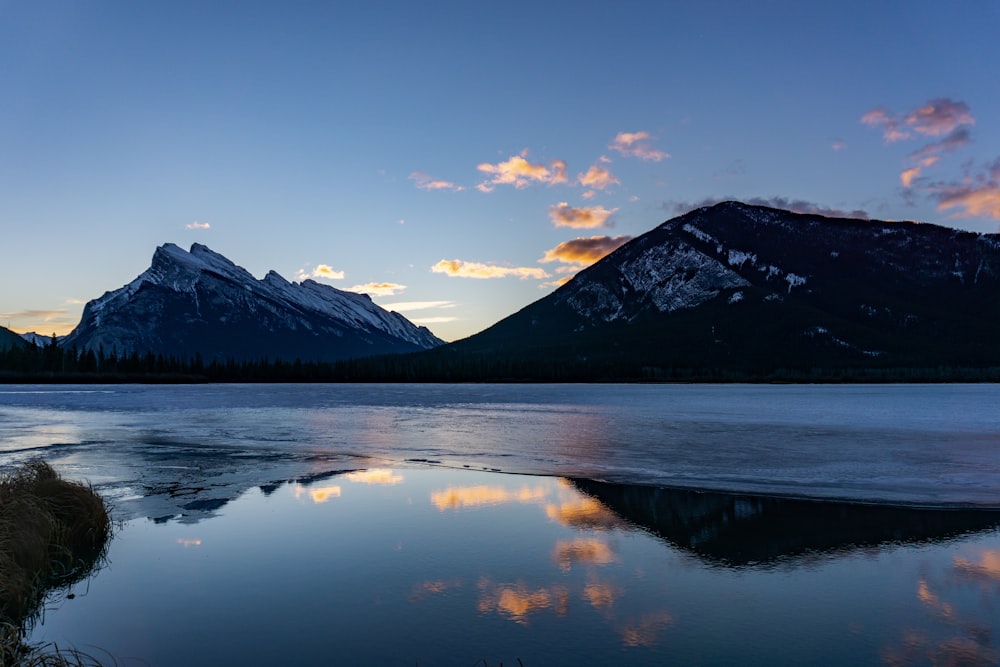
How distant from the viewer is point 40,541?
15539mm

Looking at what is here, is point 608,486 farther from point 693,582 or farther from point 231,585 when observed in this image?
point 231,585

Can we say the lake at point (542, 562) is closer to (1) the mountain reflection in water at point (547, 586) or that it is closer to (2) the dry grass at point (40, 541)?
(1) the mountain reflection in water at point (547, 586)

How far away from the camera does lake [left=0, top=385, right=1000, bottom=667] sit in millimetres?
11211

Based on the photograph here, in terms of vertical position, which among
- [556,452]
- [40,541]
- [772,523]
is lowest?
[556,452]

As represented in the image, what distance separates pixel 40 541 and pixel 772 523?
63.8 ft

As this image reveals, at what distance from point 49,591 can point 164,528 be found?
5219mm

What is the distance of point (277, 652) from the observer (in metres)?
10.9

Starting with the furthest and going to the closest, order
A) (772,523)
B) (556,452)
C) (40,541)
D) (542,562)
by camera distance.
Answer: (556,452) → (772,523) → (542,562) → (40,541)

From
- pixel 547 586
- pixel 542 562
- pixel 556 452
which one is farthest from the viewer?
pixel 556 452

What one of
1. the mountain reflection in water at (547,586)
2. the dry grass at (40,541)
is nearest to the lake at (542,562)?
the mountain reflection in water at (547,586)

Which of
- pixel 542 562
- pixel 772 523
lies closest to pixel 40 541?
pixel 542 562

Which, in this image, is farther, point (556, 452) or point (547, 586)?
point (556, 452)

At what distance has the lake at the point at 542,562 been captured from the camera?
11.2 m

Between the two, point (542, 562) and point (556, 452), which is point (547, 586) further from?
point (556, 452)
